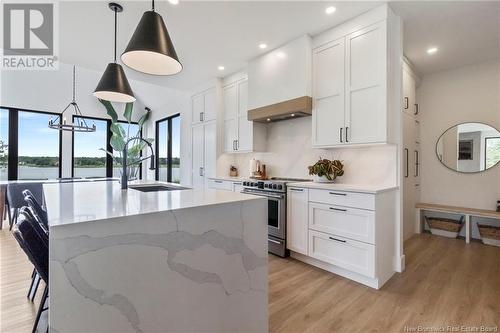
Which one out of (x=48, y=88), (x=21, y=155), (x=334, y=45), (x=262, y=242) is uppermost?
(x=48, y=88)

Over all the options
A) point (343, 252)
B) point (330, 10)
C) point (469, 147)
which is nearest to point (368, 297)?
point (343, 252)

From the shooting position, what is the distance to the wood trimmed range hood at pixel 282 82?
316cm

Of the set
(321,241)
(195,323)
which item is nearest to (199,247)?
(195,323)

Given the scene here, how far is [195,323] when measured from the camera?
4.42 ft

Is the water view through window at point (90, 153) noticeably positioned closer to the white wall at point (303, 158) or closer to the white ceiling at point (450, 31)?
the white wall at point (303, 158)

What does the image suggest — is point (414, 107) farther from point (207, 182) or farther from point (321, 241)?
point (207, 182)

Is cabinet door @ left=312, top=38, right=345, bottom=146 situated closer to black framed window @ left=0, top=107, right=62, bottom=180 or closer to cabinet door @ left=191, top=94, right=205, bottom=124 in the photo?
cabinet door @ left=191, top=94, right=205, bottom=124

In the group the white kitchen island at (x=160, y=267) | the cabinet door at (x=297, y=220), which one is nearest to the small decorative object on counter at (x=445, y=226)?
the cabinet door at (x=297, y=220)

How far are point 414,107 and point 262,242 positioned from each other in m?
4.06

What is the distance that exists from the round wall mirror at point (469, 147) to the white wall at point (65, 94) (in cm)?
523

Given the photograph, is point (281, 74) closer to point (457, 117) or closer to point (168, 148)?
point (457, 117)

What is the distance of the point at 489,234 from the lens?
363cm

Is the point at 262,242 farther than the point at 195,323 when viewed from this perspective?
Yes

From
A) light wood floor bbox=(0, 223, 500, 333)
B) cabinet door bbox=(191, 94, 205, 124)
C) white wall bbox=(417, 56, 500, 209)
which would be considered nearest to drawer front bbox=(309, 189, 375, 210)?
light wood floor bbox=(0, 223, 500, 333)
